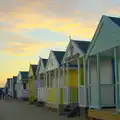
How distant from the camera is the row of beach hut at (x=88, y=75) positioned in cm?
1380

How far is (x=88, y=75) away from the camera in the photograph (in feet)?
53.8

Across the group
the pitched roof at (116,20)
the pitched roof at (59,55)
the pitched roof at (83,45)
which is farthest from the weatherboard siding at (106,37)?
the pitched roof at (59,55)

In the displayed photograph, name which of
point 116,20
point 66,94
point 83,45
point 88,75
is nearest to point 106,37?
point 116,20

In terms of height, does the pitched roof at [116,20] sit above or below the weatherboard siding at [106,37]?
above

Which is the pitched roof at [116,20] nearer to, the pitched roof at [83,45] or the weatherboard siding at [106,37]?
the weatherboard siding at [106,37]

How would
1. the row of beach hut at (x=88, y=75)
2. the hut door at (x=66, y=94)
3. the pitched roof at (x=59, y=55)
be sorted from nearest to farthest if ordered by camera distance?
the row of beach hut at (x=88, y=75)
the hut door at (x=66, y=94)
the pitched roof at (x=59, y=55)

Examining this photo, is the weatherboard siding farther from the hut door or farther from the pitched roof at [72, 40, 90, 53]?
the hut door

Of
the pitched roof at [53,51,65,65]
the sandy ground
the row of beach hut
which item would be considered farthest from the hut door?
the pitched roof at [53,51,65,65]

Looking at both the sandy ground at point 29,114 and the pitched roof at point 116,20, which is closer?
the pitched roof at point 116,20

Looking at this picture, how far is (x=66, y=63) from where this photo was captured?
2223 cm

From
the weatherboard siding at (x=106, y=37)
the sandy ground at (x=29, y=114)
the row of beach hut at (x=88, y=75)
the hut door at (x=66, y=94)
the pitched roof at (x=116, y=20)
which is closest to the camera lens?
the weatherboard siding at (x=106, y=37)

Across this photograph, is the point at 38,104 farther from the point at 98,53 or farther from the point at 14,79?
the point at 14,79

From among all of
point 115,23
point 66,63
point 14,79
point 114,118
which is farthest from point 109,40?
point 14,79

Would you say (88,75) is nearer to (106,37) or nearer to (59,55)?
(106,37)
